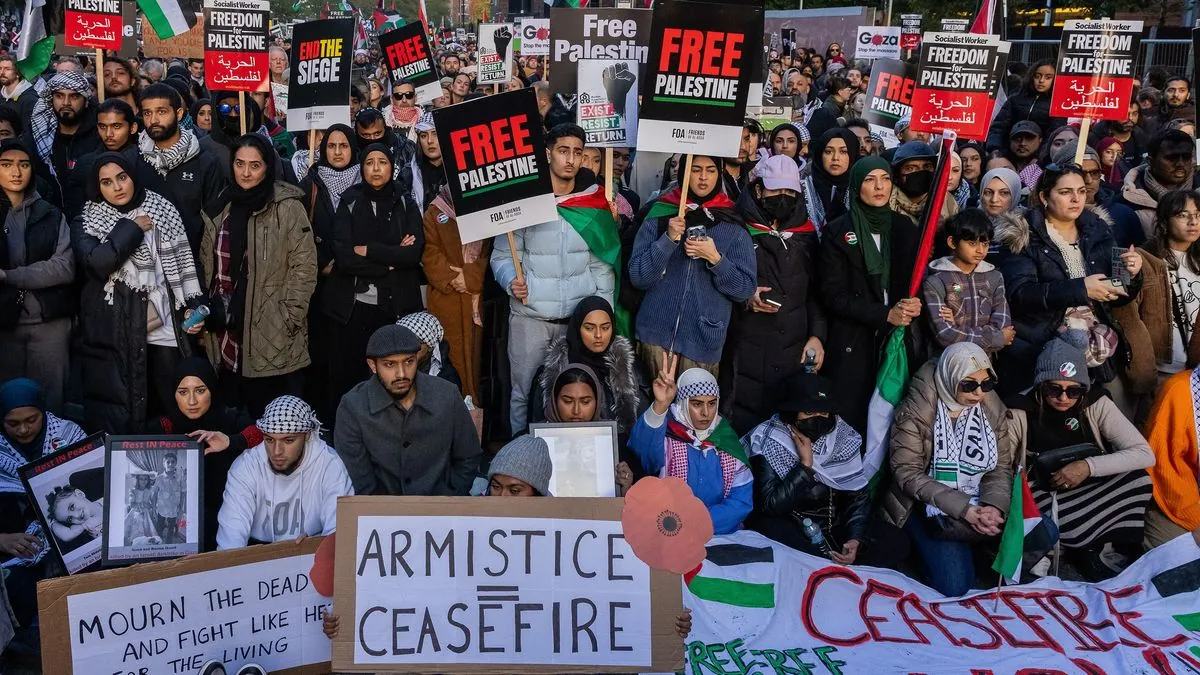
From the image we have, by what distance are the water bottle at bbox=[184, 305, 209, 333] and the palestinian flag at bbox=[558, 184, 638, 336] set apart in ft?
6.38

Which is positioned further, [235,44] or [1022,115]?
[1022,115]

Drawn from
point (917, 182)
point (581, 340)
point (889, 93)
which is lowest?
point (581, 340)

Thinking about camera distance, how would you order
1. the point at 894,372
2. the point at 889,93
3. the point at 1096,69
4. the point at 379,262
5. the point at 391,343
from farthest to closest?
the point at 889,93
the point at 1096,69
the point at 379,262
the point at 894,372
the point at 391,343

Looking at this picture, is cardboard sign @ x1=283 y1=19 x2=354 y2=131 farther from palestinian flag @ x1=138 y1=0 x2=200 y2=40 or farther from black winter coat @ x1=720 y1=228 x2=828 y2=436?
black winter coat @ x1=720 y1=228 x2=828 y2=436

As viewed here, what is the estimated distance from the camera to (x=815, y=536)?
5422 millimetres

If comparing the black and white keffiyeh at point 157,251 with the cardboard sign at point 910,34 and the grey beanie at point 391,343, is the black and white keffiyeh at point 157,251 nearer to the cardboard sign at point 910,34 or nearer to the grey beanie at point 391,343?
the grey beanie at point 391,343

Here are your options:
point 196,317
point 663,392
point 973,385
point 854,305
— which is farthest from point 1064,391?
point 196,317

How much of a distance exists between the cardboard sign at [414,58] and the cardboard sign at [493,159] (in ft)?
16.1

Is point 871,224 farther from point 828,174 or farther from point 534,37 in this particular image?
point 534,37

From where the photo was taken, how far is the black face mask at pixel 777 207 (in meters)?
6.04

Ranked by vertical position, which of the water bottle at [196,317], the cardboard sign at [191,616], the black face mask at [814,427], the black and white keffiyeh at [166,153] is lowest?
the cardboard sign at [191,616]

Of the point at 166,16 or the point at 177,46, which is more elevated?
the point at 177,46

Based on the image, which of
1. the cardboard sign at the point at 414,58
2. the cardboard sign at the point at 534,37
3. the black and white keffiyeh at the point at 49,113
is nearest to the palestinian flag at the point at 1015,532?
the black and white keffiyeh at the point at 49,113

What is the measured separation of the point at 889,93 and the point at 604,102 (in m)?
3.38
